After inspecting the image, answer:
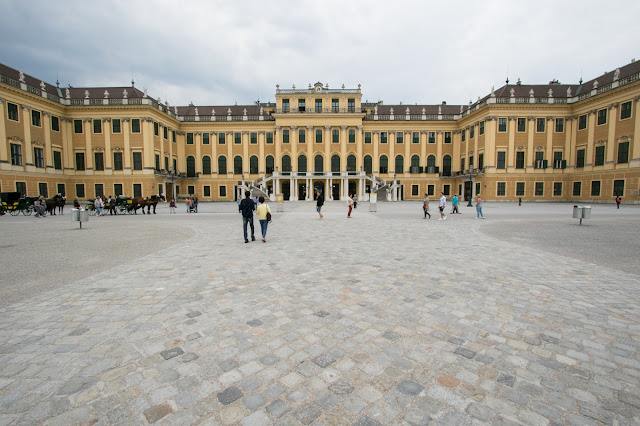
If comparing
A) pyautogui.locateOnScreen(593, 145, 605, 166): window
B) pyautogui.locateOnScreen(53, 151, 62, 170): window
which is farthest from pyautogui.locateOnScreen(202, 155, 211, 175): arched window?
pyautogui.locateOnScreen(593, 145, 605, 166): window

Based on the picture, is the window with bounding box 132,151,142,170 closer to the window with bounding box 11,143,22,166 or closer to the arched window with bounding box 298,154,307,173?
the window with bounding box 11,143,22,166

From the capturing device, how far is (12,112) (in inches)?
1324

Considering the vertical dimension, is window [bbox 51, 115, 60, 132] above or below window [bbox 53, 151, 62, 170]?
above

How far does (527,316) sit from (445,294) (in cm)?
122

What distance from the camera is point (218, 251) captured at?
9148mm

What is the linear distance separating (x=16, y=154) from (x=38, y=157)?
3.09 metres

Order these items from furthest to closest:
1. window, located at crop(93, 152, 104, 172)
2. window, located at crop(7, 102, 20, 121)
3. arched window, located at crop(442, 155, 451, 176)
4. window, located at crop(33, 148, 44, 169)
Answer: arched window, located at crop(442, 155, 451, 176) → window, located at crop(93, 152, 104, 172) → window, located at crop(33, 148, 44, 169) → window, located at crop(7, 102, 20, 121)

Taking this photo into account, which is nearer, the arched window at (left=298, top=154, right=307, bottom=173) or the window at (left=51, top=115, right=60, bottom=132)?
the window at (left=51, top=115, right=60, bottom=132)

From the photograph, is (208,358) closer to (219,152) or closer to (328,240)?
(328,240)

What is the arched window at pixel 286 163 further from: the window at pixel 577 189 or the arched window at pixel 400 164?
the window at pixel 577 189

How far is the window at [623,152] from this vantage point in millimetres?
34631

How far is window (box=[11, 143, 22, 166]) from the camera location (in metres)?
33.7

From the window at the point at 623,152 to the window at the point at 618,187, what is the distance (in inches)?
86.2

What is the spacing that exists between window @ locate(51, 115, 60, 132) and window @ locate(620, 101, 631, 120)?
68.4 meters
